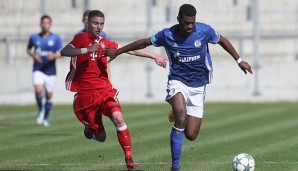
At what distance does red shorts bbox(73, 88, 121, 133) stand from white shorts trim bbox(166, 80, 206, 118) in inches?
31.3

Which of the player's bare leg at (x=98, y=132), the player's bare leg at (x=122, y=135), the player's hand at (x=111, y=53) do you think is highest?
the player's hand at (x=111, y=53)

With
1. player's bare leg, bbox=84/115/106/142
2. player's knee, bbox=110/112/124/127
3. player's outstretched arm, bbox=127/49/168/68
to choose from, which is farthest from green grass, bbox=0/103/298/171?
player's outstretched arm, bbox=127/49/168/68

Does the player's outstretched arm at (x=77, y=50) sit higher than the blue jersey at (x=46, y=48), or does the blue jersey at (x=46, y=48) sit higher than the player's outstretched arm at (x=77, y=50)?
the player's outstretched arm at (x=77, y=50)

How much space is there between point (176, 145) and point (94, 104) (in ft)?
4.82

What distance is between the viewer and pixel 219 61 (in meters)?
28.6

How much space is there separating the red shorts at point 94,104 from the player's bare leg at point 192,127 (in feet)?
3.29

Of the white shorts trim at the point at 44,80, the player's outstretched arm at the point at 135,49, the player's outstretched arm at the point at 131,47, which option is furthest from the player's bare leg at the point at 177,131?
the white shorts trim at the point at 44,80

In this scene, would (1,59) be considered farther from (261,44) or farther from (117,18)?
(261,44)

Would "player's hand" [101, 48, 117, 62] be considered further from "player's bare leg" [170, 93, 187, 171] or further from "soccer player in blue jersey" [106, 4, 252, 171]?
"player's bare leg" [170, 93, 187, 171]

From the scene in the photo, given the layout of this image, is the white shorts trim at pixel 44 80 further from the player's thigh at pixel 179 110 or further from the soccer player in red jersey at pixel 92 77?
the player's thigh at pixel 179 110

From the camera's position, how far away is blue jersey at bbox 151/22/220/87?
1164cm

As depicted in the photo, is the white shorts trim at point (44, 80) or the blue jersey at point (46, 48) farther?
the blue jersey at point (46, 48)

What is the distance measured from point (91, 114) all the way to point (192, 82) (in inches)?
58.9

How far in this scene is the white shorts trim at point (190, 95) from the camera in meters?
11.7
